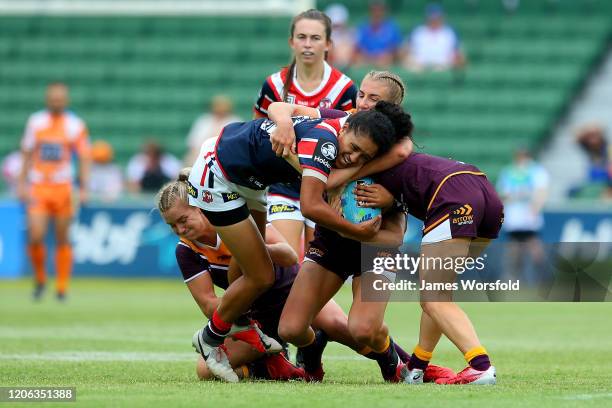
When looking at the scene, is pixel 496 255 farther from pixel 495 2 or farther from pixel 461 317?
pixel 495 2

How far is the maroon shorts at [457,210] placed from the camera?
6.64m

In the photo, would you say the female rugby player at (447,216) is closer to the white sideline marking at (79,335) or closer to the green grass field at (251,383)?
the green grass field at (251,383)

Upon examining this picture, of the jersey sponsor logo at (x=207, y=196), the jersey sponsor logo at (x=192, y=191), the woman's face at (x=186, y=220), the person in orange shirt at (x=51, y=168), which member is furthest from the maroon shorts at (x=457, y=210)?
the person in orange shirt at (x=51, y=168)

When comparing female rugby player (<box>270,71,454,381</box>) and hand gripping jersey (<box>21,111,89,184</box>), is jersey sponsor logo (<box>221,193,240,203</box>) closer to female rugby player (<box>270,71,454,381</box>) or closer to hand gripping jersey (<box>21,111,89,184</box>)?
female rugby player (<box>270,71,454,381</box>)

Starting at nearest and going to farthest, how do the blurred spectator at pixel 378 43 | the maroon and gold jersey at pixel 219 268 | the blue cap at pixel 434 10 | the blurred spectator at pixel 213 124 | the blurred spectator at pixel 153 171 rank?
1. the maroon and gold jersey at pixel 219 268
2. the blurred spectator at pixel 213 124
3. the blurred spectator at pixel 153 171
4. the blue cap at pixel 434 10
5. the blurred spectator at pixel 378 43

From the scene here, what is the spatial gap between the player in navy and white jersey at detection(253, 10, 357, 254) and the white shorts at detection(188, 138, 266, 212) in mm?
1576

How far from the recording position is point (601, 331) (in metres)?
11.1

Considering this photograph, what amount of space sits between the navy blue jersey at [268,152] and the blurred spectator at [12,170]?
40.9 ft

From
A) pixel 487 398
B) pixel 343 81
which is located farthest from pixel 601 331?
pixel 487 398

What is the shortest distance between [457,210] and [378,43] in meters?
13.8

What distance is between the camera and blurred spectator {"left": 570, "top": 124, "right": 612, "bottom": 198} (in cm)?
1761

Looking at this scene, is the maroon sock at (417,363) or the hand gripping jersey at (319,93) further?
the hand gripping jersey at (319,93)

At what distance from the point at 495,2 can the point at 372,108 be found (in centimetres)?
1508

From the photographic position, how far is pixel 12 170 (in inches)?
768
